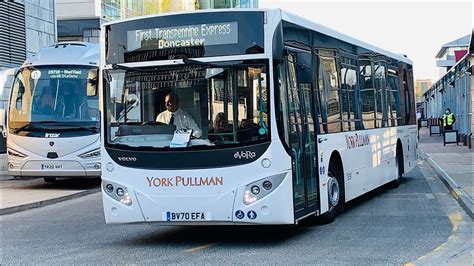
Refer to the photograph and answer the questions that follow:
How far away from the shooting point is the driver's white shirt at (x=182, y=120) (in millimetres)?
9445

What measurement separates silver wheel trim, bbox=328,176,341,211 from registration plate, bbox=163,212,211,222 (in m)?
2.68

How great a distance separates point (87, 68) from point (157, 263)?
10614 mm

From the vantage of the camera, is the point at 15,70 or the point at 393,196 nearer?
the point at 393,196

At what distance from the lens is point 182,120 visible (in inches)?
374

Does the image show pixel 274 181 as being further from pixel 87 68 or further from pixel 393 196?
pixel 87 68

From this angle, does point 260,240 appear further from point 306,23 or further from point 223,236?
point 306,23

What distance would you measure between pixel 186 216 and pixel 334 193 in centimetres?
314

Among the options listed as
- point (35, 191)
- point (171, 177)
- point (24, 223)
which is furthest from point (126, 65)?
point (35, 191)

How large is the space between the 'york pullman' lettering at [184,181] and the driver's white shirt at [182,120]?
1.88 ft

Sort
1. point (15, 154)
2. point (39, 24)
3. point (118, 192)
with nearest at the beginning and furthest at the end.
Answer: point (118, 192) → point (15, 154) → point (39, 24)

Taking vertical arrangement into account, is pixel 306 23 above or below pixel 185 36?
above

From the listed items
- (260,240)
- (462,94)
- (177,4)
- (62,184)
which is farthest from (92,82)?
(177,4)

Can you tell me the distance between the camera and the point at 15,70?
18.7m

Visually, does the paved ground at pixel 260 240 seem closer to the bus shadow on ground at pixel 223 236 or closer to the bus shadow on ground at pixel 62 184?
the bus shadow on ground at pixel 223 236
